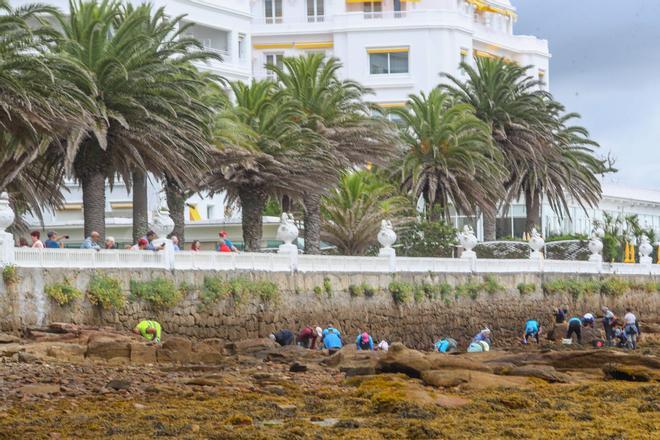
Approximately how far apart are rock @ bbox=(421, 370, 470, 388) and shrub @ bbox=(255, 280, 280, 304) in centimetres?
1280

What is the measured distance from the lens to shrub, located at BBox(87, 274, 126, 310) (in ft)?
116

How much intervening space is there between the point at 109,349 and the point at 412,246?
32.4 m

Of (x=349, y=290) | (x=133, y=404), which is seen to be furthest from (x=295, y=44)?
(x=133, y=404)

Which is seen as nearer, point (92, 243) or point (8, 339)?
point (8, 339)

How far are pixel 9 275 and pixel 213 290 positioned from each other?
7.78 meters

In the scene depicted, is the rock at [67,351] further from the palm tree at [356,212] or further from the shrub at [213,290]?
the palm tree at [356,212]

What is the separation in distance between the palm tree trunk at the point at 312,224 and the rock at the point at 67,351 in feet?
80.9

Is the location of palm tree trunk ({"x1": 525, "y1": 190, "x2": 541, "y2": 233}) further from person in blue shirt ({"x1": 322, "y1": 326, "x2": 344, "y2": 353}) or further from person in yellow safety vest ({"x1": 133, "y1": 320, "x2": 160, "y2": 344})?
person in yellow safety vest ({"x1": 133, "y1": 320, "x2": 160, "y2": 344})

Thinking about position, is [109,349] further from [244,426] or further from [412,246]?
[412,246]

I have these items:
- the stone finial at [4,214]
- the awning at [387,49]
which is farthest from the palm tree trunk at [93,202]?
the awning at [387,49]

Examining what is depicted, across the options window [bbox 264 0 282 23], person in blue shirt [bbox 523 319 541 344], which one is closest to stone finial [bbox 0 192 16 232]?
person in blue shirt [bbox 523 319 541 344]

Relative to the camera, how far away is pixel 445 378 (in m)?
29.4

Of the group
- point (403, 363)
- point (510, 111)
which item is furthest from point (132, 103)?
point (510, 111)

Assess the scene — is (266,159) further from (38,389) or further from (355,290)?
(38,389)
